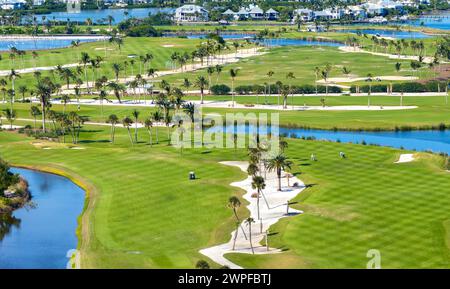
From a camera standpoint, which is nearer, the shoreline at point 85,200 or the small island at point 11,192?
the shoreline at point 85,200

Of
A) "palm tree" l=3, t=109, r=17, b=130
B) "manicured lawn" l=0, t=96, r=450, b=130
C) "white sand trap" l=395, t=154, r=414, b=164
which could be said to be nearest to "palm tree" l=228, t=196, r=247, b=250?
"white sand trap" l=395, t=154, r=414, b=164

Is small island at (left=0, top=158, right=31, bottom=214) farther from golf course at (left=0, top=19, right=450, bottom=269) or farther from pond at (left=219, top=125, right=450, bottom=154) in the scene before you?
pond at (left=219, top=125, right=450, bottom=154)

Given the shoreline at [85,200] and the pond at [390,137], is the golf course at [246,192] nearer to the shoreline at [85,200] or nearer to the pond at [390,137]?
the shoreline at [85,200]

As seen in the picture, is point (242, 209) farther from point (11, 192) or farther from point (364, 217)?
point (11, 192)

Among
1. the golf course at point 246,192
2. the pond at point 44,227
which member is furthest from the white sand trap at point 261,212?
the pond at point 44,227

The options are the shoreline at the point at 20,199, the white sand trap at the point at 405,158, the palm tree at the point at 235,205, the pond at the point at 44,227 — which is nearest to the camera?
the pond at the point at 44,227
